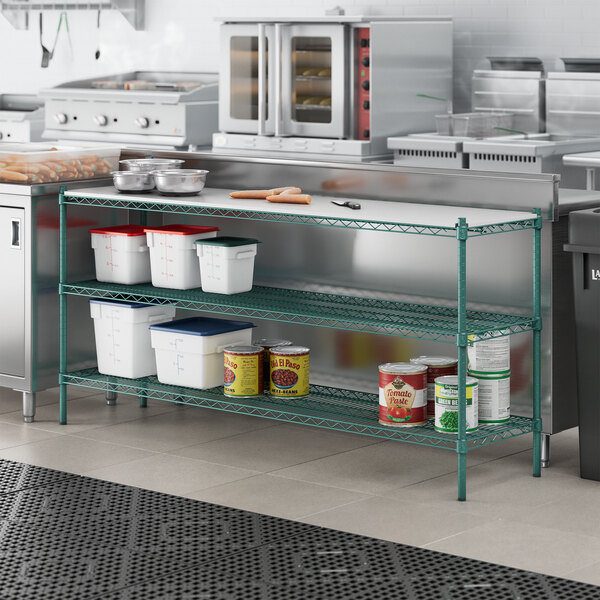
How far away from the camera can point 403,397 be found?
13.7ft

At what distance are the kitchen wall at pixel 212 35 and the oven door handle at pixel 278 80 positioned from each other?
0.70 m

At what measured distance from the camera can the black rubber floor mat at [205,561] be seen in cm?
319

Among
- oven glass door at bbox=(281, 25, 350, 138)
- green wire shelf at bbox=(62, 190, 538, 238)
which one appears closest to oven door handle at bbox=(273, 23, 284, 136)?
oven glass door at bbox=(281, 25, 350, 138)

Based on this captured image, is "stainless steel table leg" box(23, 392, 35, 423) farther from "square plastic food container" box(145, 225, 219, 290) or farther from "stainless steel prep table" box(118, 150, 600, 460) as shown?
"stainless steel prep table" box(118, 150, 600, 460)

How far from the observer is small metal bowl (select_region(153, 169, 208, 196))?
456cm

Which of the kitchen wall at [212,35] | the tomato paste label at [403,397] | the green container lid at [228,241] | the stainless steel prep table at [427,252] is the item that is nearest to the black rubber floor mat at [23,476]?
the green container lid at [228,241]

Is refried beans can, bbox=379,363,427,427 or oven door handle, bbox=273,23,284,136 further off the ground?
oven door handle, bbox=273,23,284,136

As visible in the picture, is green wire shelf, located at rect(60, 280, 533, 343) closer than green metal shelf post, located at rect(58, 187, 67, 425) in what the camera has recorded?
Yes

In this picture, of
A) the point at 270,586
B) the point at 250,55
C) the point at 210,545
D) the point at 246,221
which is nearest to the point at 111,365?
the point at 246,221

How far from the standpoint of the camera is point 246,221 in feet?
16.6

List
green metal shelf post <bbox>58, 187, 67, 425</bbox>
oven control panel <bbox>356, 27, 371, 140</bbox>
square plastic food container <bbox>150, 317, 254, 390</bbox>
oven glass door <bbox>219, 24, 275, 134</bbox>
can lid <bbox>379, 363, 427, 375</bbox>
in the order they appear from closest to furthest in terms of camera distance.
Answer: can lid <bbox>379, 363, 427, 375</bbox> → square plastic food container <bbox>150, 317, 254, 390</bbox> → green metal shelf post <bbox>58, 187, 67, 425</bbox> → oven control panel <bbox>356, 27, 371, 140</bbox> → oven glass door <bbox>219, 24, 275, 134</bbox>

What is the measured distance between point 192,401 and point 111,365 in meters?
0.38

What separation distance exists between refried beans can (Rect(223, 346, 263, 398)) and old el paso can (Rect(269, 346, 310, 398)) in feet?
0.19

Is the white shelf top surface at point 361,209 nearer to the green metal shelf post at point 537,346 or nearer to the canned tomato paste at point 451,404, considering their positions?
the green metal shelf post at point 537,346
